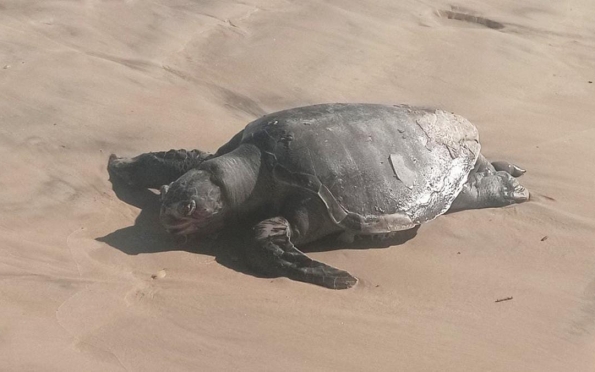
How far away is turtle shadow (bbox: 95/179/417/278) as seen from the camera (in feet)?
16.0

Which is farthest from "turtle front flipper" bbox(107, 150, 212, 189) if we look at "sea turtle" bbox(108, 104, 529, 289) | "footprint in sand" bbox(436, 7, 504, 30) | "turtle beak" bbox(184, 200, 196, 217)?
"footprint in sand" bbox(436, 7, 504, 30)

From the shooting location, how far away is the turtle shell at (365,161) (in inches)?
202

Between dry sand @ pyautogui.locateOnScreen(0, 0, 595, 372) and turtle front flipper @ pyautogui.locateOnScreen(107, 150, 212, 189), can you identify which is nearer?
dry sand @ pyautogui.locateOnScreen(0, 0, 595, 372)

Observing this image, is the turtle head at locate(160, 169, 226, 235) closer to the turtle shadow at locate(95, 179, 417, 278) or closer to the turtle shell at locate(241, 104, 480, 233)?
the turtle shadow at locate(95, 179, 417, 278)

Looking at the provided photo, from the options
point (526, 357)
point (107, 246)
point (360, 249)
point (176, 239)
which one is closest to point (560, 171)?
point (360, 249)

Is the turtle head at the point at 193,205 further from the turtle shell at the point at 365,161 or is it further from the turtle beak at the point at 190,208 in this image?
the turtle shell at the point at 365,161

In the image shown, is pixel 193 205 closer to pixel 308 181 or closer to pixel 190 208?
pixel 190 208

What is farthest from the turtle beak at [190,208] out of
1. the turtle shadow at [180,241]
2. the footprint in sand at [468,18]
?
the footprint in sand at [468,18]

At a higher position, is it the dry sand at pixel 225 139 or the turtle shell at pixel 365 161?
the turtle shell at pixel 365 161

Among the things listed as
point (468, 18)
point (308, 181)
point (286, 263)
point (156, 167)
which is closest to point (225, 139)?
point (156, 167)

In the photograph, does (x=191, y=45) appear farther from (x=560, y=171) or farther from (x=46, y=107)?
(x=560, y=171)

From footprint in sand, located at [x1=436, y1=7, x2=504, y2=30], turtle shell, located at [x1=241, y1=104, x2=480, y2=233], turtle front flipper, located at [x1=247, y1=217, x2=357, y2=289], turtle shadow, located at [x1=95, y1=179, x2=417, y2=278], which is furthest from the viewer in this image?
footprint in sand, located at [x1=436, y1=7, x2=504, y2=30]

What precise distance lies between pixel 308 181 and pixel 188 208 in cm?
72

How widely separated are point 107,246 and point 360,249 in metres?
1.47
